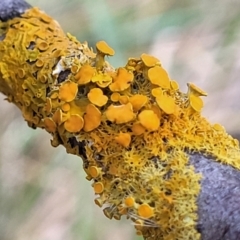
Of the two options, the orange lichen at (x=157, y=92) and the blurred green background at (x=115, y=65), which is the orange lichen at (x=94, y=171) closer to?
the orange lichen at (x=157, y=92)

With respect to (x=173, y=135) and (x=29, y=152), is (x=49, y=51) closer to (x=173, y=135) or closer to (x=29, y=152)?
(x=173, y=135)

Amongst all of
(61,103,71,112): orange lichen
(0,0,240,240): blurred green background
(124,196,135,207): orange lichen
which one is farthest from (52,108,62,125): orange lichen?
(0,0,240,240): blurred green background

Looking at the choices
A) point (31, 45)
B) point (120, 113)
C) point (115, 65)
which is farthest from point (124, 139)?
point (115, 65)

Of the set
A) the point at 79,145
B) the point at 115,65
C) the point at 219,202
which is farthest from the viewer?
the point at 115,65

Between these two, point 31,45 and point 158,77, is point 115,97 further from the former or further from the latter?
point 31,45

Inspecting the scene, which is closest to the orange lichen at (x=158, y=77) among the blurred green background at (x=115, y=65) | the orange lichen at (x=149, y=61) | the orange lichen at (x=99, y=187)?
the orange lichen at (x=149, y=61)

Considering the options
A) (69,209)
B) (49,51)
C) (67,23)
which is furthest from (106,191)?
(67,23)
